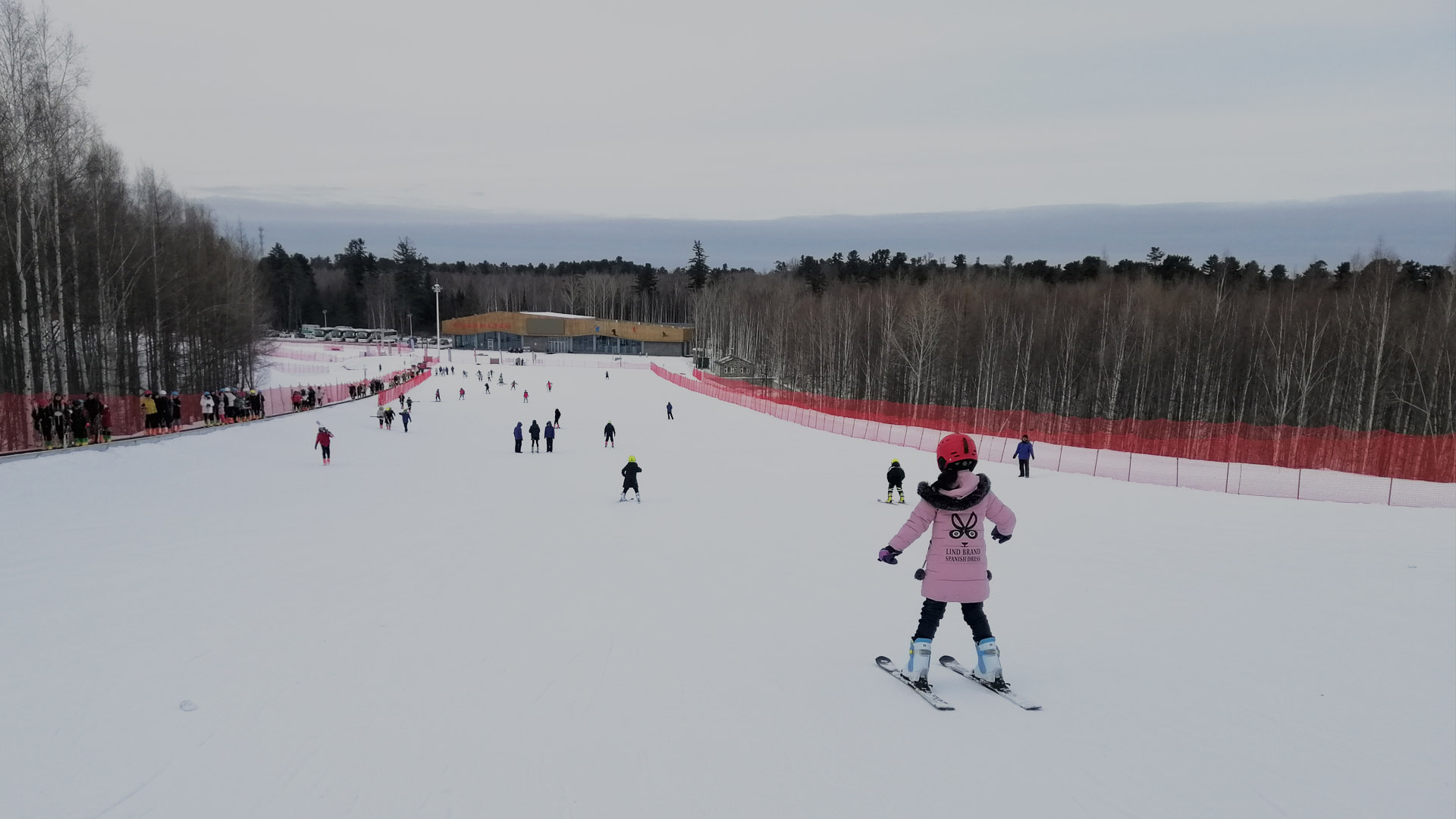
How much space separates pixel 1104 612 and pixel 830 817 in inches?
222

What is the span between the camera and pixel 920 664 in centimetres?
548

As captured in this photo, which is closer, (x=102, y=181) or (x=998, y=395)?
(x=102, y=181)

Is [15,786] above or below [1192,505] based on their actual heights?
above

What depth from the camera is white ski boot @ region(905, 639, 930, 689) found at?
17.8ft

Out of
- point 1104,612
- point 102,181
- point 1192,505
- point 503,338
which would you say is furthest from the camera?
point 503,338

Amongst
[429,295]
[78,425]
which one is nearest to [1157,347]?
[78,425]

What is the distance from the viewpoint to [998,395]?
197 ft

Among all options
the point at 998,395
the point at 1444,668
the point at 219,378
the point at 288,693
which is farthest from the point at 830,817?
the point at 998,395

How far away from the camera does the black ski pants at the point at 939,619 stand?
17.1ft

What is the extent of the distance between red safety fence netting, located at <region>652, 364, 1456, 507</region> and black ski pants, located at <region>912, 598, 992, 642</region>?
17194mm

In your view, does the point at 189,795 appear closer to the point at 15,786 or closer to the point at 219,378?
the point at 15,786

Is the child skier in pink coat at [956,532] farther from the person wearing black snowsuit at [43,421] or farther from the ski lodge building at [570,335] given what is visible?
the ski lodge building at [570,335]

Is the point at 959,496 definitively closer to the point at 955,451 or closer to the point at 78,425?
the point at 955,451

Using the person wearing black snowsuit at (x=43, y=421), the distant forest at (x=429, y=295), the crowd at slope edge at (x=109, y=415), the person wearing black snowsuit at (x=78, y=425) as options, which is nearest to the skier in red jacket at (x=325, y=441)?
the crowd at slope edge at (x=109, y=415)
